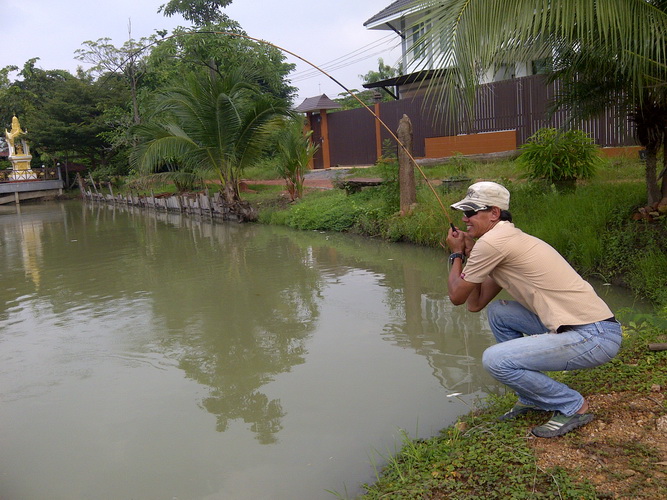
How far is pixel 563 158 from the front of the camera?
906 centimetres

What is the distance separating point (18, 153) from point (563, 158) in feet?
102

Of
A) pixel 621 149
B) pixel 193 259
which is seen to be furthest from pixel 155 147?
pixel 621 149

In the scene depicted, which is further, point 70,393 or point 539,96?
point 539,96

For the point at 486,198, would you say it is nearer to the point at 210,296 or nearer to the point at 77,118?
the point at 210,296

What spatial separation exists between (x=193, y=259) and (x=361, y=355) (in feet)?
20.2

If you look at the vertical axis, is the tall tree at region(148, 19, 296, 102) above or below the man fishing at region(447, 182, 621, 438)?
above

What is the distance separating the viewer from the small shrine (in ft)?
104

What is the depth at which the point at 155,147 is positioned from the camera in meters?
15.6

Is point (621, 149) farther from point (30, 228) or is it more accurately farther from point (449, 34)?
point (30, 228)

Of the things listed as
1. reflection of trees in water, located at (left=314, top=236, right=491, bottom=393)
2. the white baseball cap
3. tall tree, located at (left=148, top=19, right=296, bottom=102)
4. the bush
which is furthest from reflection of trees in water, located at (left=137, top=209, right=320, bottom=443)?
tall tree, located at (left=148, top=19, right=296, bottom=102)

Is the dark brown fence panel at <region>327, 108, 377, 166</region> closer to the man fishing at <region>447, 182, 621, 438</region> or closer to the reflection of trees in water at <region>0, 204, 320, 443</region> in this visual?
the reflection of trees in water at <region>0, 204, 320, 443</region>

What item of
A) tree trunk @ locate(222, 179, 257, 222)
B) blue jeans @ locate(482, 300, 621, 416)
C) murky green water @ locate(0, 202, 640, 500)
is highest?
tree trunk @ locate(222, 179, 257, 222)

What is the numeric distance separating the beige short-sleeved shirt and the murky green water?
117 cm

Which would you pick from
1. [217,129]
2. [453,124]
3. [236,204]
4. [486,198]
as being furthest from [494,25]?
[236,204]
